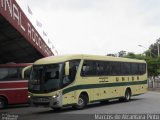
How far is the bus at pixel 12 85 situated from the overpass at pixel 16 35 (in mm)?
2111

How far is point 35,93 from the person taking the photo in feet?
69.3

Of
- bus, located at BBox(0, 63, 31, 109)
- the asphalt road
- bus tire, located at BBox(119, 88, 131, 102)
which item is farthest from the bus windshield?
bus tire, located at BBox(119, 88, 131, 102)

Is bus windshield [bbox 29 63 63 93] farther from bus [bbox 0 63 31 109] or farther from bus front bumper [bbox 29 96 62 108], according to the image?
bus [bbox 0 63 31 109]

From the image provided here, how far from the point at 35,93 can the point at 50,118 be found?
355 centimetres

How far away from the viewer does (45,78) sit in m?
20.9

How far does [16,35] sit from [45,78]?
6.55 metres

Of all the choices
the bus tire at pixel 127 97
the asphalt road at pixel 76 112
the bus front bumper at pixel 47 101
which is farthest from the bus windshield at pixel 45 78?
the bus tire at pixel 127 97

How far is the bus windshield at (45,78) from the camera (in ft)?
67.3

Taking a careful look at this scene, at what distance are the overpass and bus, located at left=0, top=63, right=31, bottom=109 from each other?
6.93ft

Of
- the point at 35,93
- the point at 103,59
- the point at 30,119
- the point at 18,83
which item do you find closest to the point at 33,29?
the point at 18,83

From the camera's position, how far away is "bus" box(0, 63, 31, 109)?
25.2m

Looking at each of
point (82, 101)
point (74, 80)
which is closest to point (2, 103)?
point (82, 101)

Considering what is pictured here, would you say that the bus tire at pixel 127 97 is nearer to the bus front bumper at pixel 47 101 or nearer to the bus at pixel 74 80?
the bus at pixel 74 80

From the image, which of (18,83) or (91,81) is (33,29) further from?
(91,81)
